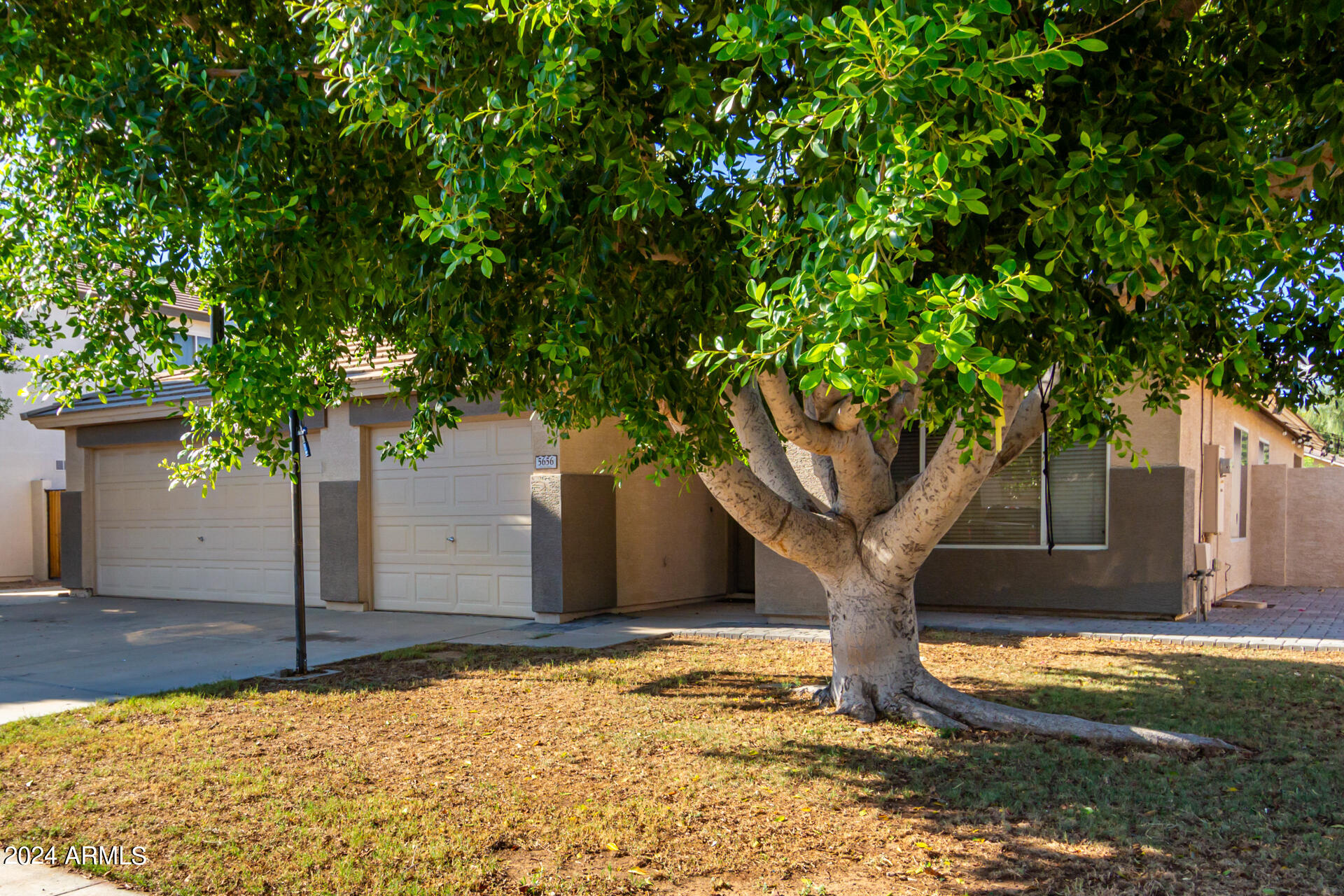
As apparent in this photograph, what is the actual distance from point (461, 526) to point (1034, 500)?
721cm

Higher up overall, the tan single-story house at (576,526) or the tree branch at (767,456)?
the tree branch at (767,456)

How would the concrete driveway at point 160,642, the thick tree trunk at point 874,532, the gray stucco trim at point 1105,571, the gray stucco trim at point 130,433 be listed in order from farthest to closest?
the gray stucco trim at point 130,433, the gray stucco trim at point 1105,571, the concrete driveway at point 160,642, the thick tree trunk at point 874,532

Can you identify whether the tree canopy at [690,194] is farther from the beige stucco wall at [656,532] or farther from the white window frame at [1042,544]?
the beige stucco wall at [656,532]

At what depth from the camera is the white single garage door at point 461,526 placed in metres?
12.8

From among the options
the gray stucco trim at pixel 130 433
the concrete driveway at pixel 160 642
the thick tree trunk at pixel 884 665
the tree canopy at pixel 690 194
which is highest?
the tree canopy at pixel 690 194

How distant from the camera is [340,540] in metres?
13.9

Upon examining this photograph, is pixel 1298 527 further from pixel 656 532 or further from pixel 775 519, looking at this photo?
pixel 775 519

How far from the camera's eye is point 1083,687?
7.94m

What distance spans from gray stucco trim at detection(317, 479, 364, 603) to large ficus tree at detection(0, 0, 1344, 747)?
690 centimetres

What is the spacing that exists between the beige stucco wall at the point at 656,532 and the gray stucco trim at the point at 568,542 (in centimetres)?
24

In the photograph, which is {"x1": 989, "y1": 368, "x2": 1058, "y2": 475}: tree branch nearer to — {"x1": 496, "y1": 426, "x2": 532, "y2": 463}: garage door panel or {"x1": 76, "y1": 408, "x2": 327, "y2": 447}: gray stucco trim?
{"x1": 496, "y1": 426, "x2": 532, "y2": 463}: garage door panel

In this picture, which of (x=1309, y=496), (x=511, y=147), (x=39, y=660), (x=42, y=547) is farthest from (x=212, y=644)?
(x=1309, y=496)

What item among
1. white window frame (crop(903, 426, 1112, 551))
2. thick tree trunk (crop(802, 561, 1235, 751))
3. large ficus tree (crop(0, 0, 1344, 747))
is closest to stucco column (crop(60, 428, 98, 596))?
large ficus tree (crop(0, 0, 1344, 747))

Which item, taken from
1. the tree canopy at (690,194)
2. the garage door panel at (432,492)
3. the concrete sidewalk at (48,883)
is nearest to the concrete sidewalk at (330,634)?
the garage door panel at (432,492)
